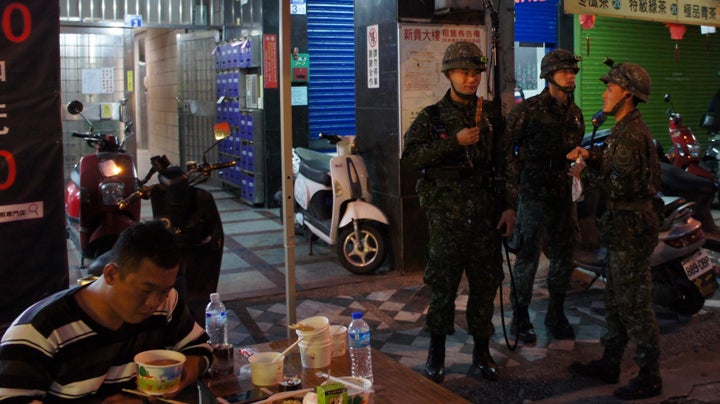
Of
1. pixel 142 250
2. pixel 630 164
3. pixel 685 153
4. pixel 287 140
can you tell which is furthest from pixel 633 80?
pixel 685 153

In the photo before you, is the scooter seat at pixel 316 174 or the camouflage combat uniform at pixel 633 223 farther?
the scooter seat at pixel 316 174

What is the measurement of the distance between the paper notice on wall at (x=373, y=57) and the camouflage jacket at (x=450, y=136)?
255cm

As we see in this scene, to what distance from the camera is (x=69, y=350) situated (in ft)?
8.18

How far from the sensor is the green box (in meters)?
2.42

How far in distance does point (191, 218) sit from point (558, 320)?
286 centimetres

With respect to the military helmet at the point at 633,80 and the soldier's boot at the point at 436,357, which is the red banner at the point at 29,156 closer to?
the soldier's boot at the point at 436,357

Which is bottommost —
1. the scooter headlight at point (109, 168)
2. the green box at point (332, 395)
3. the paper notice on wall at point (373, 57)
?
the green box at point (332, 395)

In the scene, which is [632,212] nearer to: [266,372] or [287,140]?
[287,140]

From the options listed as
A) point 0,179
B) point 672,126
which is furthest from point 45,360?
point 672,126

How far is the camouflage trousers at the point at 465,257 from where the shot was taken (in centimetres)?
502

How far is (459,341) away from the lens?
579cm

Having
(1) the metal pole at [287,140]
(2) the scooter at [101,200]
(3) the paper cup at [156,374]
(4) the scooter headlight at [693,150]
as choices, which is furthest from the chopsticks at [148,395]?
(4) the scooter headlight at [693,150]

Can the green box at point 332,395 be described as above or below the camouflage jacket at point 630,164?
below

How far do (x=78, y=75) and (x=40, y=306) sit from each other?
976 centimetres
